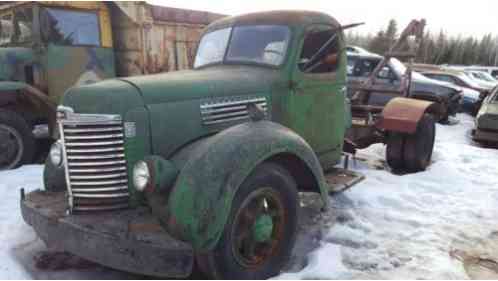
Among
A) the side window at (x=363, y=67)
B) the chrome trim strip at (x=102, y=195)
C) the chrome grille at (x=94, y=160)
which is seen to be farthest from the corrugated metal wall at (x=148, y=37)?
the chrome trim strip at (x=102, y=195)

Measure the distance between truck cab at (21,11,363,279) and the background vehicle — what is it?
2694 mm

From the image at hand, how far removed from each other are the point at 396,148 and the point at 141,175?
168 inches

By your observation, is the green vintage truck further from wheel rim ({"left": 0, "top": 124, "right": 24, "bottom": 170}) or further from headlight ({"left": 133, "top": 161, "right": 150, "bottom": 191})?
wheel rim ({"left": 0, "top": 124, "right": 24, "bottom": 170})

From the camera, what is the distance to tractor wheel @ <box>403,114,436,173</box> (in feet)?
18.6

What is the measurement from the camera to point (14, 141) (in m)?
5.62

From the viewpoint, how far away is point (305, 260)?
3188 mm

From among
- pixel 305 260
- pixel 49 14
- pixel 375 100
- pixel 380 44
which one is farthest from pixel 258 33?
pixel 380 44

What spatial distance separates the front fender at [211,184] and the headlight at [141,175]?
20 centimetres

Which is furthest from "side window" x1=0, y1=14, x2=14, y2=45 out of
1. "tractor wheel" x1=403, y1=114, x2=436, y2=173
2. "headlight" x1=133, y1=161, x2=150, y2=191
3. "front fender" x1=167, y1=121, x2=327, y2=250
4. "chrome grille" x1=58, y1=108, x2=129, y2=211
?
"tractor wheel" x1=403, y1=114, x2=436, y2=173

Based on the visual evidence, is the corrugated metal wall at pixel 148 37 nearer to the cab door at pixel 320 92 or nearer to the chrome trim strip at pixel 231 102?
the cab door at pixel 320 92

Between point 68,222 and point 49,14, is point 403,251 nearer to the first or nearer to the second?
point 68,222

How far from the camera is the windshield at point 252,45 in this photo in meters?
3.75

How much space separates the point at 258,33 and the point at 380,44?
3951 cm

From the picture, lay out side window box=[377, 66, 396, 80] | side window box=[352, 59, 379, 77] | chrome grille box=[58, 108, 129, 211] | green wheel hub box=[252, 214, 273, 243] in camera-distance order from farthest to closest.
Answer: side window box=[352, 59, 379, 77] → side window box=[377, 66, 396, 80] → green wheel hub box=[252, 214, 273, 243] → chrome grille box=[58, 108, 129, 211]
